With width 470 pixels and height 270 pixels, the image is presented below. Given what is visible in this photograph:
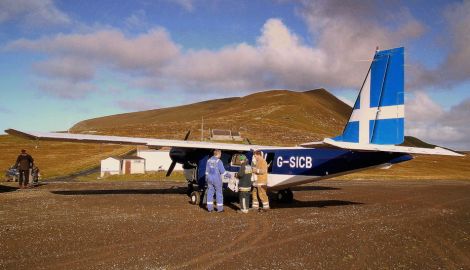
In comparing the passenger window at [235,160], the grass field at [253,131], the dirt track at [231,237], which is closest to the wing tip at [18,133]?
the dirt track at [231,237]

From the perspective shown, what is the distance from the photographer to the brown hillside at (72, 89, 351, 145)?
108 m

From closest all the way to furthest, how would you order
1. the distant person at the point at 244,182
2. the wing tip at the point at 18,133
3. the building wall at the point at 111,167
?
the distant person at the point at 244,182 < the wing tip at the point at 18,133 < the building wall at the point at 111,167

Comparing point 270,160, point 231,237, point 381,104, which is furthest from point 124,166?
point 231,237

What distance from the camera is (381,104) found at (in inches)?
617

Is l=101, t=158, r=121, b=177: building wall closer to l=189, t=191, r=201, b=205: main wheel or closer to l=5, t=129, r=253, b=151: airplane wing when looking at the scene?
l=5, t=129, r=253, b=151: airplane wing

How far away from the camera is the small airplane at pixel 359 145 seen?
1496cm

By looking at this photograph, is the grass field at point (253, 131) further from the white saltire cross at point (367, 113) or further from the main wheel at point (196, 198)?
Answer: the white saltire cross at point (367, 113)

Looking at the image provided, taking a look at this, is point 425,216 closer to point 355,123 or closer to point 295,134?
point 355,123

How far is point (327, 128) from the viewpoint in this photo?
13400 centimetres

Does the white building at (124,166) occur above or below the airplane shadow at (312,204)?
above

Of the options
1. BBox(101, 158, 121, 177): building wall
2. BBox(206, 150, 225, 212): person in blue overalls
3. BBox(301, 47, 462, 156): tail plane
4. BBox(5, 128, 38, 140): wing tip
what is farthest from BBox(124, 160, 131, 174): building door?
BBox(301, 47, 462, 156): tail plane

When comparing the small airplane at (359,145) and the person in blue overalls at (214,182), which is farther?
the person in blue overalls at (214,182)

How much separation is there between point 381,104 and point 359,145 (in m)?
2.60

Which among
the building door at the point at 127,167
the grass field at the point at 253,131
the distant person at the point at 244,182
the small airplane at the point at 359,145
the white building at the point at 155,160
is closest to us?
the small airplane at the point at 359,145
